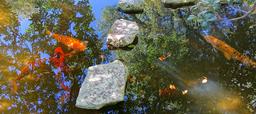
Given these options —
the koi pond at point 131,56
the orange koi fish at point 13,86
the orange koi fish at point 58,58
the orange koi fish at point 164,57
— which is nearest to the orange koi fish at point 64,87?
the koi pond at point 131,56

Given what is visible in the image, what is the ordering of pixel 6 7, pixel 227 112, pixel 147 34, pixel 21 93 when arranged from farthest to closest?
pixel 6 7 → pixel 147 34 → pixel 21 93 → pixel 227 112

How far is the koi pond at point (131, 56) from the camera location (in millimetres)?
3400

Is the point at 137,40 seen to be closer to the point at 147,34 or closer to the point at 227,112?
the point at 147,34

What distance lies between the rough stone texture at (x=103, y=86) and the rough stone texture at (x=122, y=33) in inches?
17.8

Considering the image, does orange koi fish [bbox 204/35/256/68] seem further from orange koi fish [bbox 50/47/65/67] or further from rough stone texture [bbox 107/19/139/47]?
orange koi fish [bbox 50/47/65/67]

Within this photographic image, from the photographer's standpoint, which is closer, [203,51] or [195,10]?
[203,51]

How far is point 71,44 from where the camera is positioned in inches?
165

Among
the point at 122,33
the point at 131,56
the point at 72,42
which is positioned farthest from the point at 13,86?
the point at 122,33

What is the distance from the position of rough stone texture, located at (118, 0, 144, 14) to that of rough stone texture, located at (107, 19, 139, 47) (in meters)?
0.33

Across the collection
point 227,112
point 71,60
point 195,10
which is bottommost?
point 227,112

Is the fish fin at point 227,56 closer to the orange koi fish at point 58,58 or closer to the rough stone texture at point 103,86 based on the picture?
the rough stone texture at point 103,86

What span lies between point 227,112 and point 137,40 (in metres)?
1.46

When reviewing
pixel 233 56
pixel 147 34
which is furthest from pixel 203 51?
pixel 147 34

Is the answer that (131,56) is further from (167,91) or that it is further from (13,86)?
(13,86)
